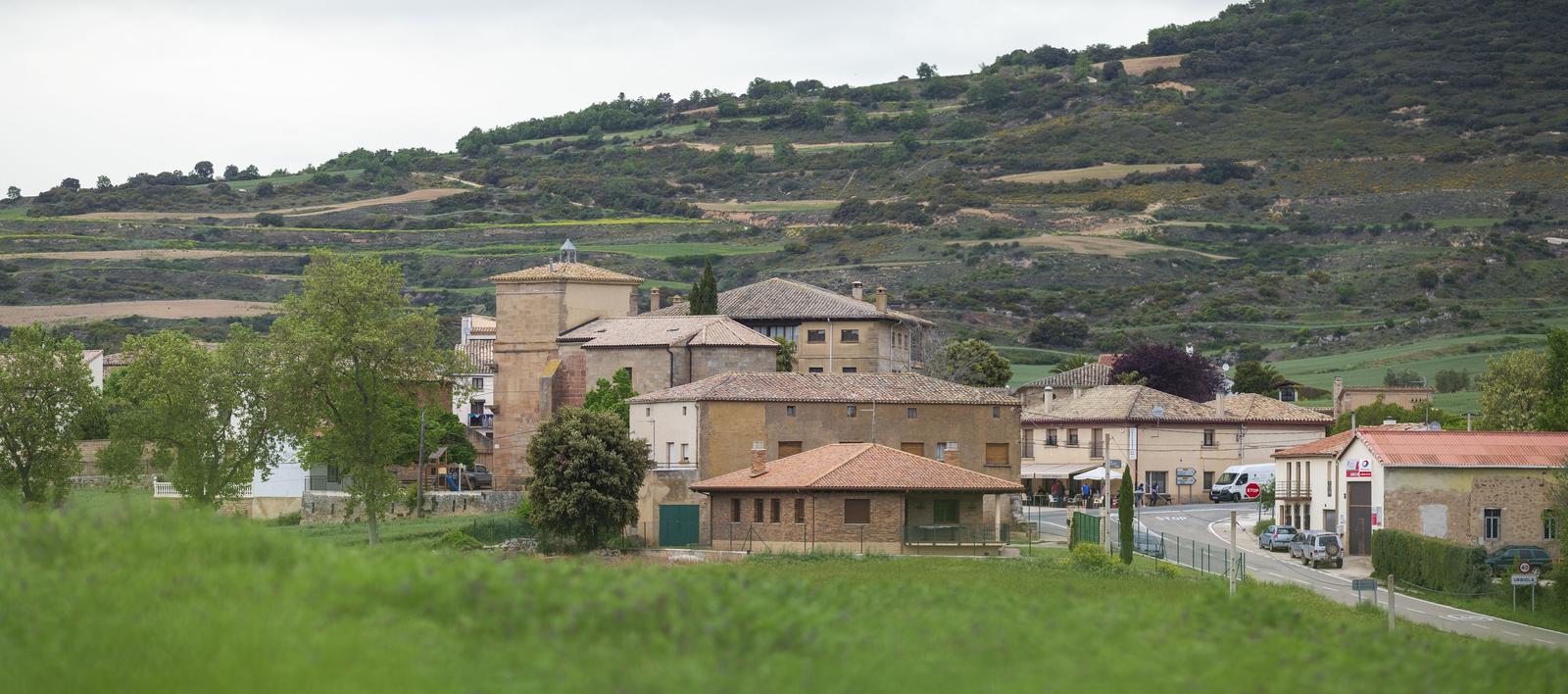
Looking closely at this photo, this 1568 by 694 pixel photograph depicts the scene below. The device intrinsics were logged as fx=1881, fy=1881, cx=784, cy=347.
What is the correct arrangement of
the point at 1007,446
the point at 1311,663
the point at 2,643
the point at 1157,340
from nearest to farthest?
the point at 2,643 < the point at 1311,663 < the point at 1007,446 < the point at 1157,340

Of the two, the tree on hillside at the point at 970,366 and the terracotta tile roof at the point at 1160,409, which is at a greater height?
the tree on hillside at the point at 970,366

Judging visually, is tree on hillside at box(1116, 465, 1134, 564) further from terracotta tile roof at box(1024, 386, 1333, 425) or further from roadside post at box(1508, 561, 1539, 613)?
terracotta tile roof at box(1024, 386, 1333, 425)

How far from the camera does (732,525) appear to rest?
59812mm

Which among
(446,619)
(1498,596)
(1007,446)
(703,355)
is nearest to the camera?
(446,619)

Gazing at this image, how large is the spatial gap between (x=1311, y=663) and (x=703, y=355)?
56.1 meters

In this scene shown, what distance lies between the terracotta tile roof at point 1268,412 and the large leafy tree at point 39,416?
55.7m

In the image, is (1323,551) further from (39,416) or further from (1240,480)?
(39,416)

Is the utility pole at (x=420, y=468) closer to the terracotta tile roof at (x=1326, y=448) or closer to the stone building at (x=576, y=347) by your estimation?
the stone building at (x=576, y=347)

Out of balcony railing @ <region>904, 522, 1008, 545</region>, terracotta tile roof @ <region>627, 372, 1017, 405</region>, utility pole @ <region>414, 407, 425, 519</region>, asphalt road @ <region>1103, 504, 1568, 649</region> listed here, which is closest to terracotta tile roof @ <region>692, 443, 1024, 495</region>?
balcony railing @ <region>904, 522, 1008, 545</region>

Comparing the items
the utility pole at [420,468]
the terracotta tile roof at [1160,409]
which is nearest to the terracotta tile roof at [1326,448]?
the terracotta tile roof at [1160,409]

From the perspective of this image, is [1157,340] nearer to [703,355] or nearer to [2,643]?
[703,355]

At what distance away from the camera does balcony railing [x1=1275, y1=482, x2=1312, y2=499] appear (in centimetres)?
7112

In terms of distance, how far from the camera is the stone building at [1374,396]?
104 metres

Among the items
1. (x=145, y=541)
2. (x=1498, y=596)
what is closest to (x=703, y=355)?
(x=1498, y=596)
